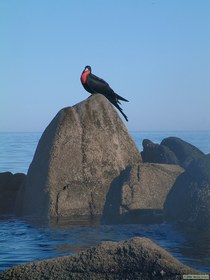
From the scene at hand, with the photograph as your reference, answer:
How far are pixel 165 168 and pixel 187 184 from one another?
1501mm

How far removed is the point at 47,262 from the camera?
239 inches

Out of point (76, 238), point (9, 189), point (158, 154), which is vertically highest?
point (158, 154)

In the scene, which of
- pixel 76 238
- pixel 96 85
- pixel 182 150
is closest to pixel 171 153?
pixel 182 150

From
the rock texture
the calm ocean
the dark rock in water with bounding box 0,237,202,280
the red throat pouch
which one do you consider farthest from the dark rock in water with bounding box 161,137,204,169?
the dark rock in water with bounding box 0,237,202,280

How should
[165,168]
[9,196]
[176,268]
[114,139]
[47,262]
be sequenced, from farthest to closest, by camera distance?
[9,196] → [114,139] → [165,168] → [47,262] → [176,268]

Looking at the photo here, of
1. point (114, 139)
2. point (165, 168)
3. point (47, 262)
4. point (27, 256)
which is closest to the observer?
point (47, 262)

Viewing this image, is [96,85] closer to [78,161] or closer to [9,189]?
[78,161]

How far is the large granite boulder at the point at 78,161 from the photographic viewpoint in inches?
484

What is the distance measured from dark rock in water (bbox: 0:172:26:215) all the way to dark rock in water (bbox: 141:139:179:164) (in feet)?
9.93

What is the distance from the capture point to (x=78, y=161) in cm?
1273

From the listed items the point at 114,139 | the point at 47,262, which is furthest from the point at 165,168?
the point at 47,262

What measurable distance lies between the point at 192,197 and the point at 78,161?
9.84 feet

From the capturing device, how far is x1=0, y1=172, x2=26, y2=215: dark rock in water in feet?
45.0

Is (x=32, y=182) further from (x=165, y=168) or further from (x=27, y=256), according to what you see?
(x=27, y=256)
